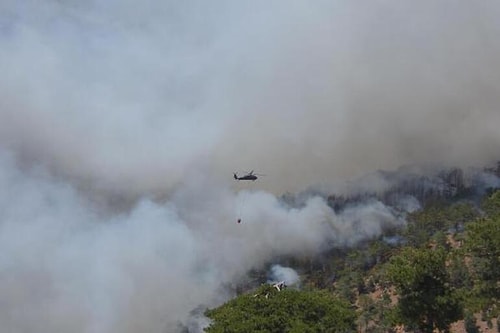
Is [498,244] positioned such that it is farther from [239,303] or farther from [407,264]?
[239,303]

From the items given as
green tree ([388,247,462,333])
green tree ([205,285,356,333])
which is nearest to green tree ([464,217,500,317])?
green tree ([388,247,462,333])

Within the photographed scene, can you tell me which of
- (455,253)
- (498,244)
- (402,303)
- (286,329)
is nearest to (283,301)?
(286,329)

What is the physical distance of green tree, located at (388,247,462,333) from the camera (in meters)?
58.5

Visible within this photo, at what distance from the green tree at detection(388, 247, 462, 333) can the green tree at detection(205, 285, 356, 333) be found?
460 inches

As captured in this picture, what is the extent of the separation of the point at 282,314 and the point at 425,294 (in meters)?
18.6

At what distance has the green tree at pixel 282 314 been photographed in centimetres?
6800

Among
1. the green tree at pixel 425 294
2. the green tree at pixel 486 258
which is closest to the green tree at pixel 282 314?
the green tree at pixel 425 294

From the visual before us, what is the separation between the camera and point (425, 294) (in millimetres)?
59000

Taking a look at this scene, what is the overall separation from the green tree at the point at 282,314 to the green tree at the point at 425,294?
38.3ft

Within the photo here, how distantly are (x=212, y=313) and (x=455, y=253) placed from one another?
33.5 metres

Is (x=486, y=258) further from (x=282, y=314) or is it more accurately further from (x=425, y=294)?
(x=282, y=314)

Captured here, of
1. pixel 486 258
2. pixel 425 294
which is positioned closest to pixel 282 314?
pixel 425 294

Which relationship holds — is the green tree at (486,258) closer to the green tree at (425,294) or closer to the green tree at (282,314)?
the green tree at (425,294)

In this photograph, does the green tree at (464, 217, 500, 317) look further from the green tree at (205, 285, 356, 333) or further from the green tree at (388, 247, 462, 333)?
the green tree at (205, 285, 356, 333)
